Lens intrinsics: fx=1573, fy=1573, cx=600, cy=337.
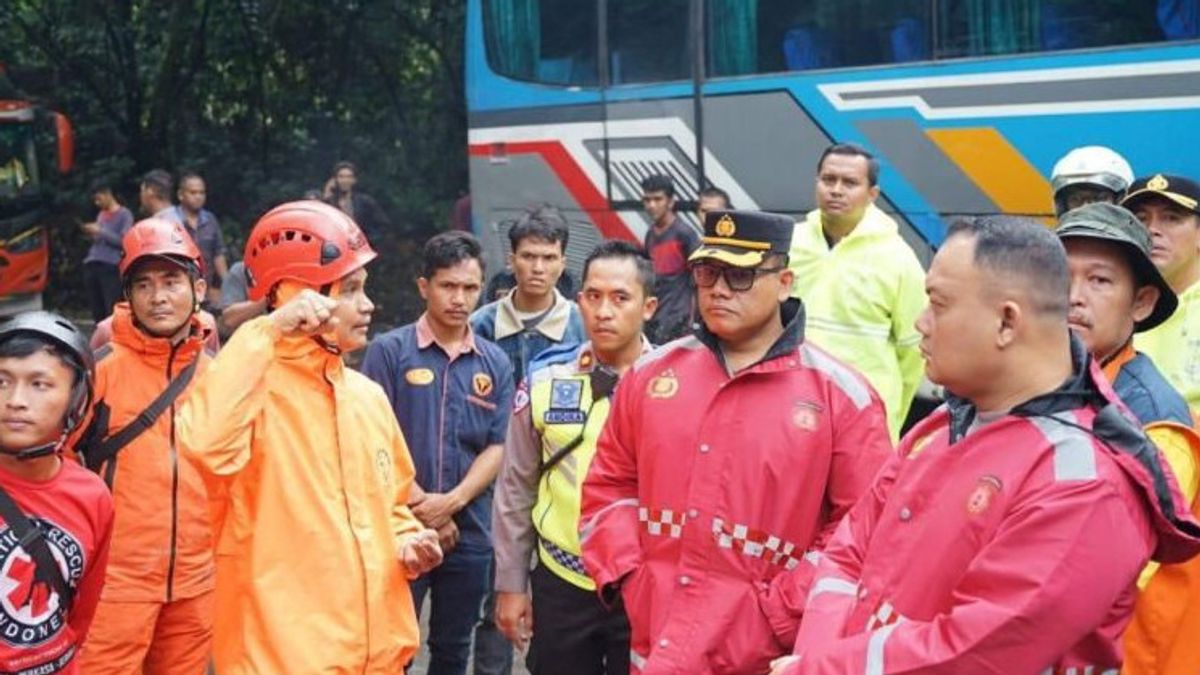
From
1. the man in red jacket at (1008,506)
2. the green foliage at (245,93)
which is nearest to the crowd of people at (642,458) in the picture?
the man in red jacket at (1008,506)

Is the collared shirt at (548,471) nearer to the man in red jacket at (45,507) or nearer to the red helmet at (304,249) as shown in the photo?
the red helmet at (304,249)

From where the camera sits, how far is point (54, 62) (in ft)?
68.7

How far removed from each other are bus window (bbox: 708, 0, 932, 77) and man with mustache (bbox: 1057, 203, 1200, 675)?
5284mm

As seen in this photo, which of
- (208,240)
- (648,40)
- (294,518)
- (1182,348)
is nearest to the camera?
(294,518)

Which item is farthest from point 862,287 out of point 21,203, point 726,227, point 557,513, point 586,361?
point 21,203

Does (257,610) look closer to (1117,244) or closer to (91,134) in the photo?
(1117,244)

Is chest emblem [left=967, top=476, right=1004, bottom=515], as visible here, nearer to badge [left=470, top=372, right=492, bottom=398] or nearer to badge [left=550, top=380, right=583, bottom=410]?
badge [left=550, top=380, right=583, bottom=410]

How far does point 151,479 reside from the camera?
4883 millimetres

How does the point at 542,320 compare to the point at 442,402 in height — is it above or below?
above

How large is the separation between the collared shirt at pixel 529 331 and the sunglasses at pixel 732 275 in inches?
89.2

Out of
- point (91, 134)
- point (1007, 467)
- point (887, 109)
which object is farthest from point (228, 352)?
point (91, 134)

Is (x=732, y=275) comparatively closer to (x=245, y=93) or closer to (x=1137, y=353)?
(x=1137, y=353)

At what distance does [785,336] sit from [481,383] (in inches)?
78.7

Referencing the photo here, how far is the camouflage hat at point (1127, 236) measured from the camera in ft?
11.3
